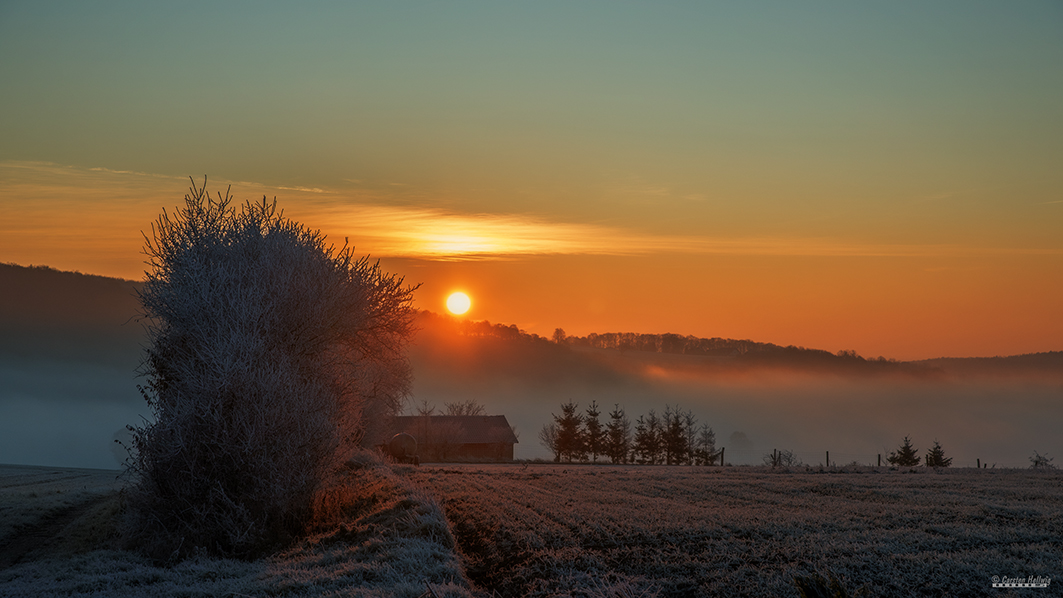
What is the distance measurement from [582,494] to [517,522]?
7091 mm

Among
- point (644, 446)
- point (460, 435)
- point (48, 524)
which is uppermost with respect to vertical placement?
point (48, 524)

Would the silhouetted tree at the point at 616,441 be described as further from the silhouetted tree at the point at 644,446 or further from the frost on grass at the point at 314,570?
the frost on grass at the point at 314,570

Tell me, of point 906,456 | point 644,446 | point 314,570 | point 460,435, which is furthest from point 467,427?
point 314,570

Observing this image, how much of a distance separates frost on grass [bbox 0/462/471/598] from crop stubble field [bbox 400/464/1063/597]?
879 mm

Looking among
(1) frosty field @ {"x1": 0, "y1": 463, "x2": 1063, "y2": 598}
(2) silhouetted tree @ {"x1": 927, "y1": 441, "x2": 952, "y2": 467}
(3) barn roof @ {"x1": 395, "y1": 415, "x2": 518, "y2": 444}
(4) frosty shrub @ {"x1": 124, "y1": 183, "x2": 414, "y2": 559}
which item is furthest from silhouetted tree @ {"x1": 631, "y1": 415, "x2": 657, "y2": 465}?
(4) frosty shrub @ {"x1": 124, "y1": 183, "x2": 414, "y2": 559}

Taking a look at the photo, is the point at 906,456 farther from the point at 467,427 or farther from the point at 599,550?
the point at 599,550

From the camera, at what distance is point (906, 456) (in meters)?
Answer: 59.4

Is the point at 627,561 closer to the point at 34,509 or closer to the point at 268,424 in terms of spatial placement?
the point at 268,424

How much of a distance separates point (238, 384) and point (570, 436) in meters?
63.4

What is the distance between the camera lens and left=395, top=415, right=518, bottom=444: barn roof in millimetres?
73625

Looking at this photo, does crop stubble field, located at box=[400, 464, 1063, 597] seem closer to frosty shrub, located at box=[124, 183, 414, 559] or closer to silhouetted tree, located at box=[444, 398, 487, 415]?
frosty shrub, located at box=[124, 183, 414, 559]

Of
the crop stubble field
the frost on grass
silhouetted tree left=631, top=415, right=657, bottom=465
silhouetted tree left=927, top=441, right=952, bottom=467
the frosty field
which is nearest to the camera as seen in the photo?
the crop stubble field

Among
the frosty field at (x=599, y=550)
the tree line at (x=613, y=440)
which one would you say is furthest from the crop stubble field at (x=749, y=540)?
the tree line at (x=613, y=440)

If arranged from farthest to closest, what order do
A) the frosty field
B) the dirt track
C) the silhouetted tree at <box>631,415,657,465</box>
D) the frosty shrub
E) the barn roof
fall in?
the silhouetted tree at <box>631,415,657,465</box> → the barn roof → the dirt track → the frosty shrub → the frosty field
